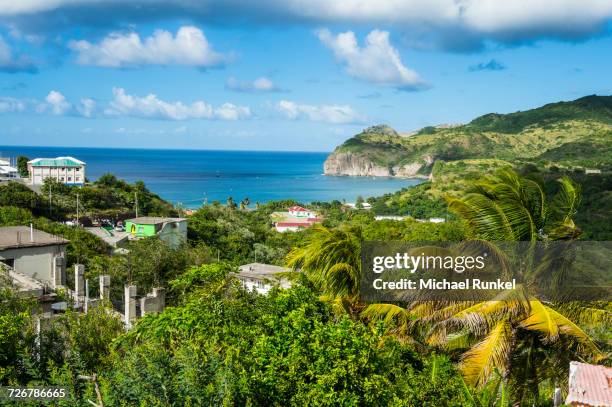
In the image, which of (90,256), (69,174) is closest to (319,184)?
(69,174)

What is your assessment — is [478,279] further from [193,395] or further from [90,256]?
[90,256]

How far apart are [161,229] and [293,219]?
3774 cm

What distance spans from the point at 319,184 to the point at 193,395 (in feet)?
584

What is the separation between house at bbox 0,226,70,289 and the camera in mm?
17938

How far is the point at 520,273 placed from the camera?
24.1 ft

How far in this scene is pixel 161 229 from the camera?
38.6 m

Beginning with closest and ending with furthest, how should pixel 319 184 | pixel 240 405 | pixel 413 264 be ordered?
pixel 240 405 → pixel 413 264 → pixel 319 184

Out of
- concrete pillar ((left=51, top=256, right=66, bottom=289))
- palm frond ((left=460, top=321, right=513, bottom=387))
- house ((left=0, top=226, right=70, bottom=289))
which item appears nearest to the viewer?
palm frond ((left=460, top=321, right=513, bottom=387))

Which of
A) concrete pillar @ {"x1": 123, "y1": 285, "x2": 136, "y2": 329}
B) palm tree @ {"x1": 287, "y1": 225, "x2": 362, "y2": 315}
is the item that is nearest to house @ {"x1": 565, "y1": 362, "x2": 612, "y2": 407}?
palm tree @ {"x1": 287, "y1": 225, "x2": 362, "y2": 315}

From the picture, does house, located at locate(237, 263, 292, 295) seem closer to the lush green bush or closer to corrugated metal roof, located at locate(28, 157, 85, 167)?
the lush green bush

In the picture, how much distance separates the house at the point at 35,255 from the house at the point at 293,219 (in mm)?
46486

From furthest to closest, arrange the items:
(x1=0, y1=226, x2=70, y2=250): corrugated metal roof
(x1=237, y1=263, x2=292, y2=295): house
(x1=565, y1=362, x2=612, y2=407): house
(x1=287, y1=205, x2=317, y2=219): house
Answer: (x1=287, y1=205, x2=317, y2=219): house
(x1=237, y1=263, x2=292, y2=295): house
(x1=0, y1=226, x2=70, y2=250): corrugated metal roof
(x1=565, y1=362, x2=612, y2=407): house

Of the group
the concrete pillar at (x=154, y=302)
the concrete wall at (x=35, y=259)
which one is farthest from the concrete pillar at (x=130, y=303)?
the concrete wall at (x=35, y=259)

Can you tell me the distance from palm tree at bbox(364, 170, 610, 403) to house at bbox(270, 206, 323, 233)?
5735 cm
